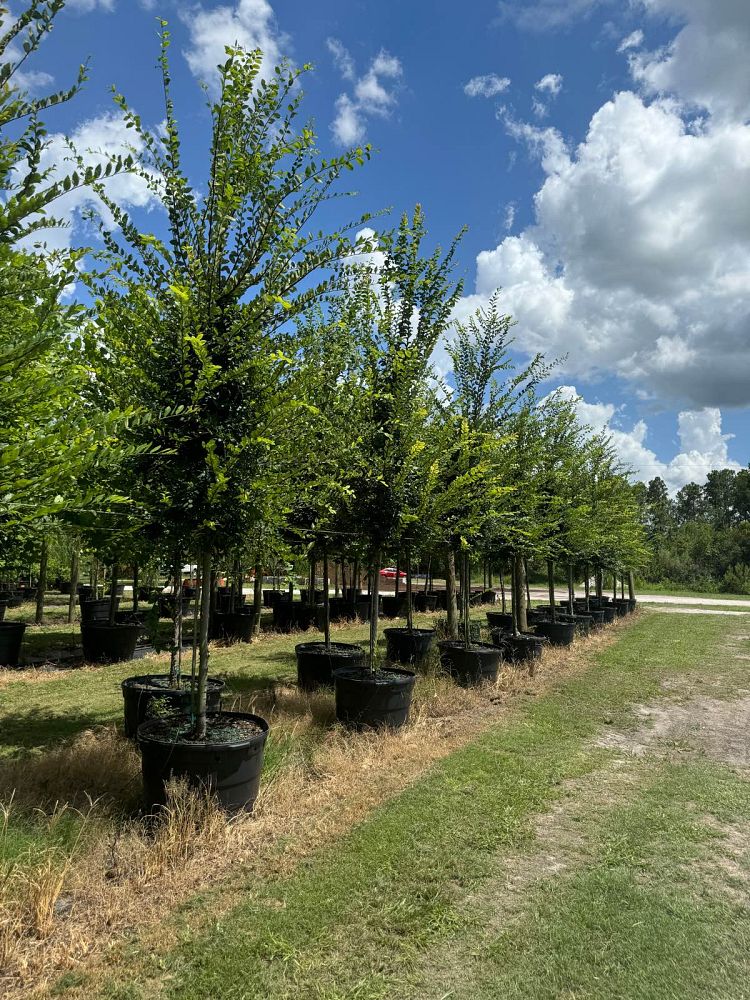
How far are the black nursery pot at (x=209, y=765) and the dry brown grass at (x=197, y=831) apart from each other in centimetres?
11

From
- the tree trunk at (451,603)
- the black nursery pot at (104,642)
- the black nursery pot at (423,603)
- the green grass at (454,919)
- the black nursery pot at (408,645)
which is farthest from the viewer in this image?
the black nursery pot at (423,603)

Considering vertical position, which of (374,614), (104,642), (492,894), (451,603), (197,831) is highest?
(374,614)

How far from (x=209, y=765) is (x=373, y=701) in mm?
2277

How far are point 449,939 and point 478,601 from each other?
21995mm

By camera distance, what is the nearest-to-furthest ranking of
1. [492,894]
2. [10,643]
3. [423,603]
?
1. [492,894]
2. [10,643]
3. [423,603]

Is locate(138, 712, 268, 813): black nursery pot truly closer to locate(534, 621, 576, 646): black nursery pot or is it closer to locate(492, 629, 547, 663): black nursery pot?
locate(492, 629, 547, 663): black nursery pot

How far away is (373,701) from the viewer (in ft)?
19.5

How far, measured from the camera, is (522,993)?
2.58 metres

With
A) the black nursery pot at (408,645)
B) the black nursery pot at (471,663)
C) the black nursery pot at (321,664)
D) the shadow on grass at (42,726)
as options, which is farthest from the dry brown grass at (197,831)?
the black nursery pot at (408,645)

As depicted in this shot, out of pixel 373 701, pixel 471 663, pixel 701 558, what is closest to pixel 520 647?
pixel 471 663

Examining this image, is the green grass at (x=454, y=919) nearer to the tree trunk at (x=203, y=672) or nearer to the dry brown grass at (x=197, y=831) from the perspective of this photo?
the dry brown grass at (x=197, y=831)

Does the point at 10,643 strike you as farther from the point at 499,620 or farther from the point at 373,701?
the point at 499,620

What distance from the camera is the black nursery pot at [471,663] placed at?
320 inches

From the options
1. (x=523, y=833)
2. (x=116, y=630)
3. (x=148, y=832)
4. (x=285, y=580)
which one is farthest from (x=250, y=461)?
(x=116, y=630)
